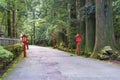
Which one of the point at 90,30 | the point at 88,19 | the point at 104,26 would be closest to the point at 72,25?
the point at 88,19

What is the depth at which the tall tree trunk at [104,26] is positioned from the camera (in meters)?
14.9

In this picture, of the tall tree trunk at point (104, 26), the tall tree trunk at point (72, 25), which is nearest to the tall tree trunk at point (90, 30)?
the tall tree trunk at point (104, 26)

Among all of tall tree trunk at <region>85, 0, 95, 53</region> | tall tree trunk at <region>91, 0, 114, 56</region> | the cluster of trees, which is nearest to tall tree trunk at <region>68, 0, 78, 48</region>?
the cluster of trees

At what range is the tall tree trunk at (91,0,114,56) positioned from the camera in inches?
588

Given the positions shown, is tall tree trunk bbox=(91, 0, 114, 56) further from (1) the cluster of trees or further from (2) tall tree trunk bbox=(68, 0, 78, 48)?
(2) tall tree trunk bbox=(68, 0, 78, 48)

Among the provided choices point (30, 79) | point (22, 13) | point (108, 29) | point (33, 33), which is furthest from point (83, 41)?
point (33, 33)

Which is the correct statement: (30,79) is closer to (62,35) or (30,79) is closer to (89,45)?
(89,45)

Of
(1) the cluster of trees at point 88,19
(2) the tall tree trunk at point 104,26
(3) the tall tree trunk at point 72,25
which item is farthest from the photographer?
(3) the tall tree trunk at point 72,25

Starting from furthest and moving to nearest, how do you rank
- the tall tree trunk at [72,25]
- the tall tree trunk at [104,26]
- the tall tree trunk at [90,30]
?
the tall tree trunk at [72,25] → the tall tree trunk at [90,30] → the tall tree trunk at [104,26]

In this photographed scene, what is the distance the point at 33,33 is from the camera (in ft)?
221

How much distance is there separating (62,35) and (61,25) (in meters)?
4.74

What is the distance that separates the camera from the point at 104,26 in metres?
15.1

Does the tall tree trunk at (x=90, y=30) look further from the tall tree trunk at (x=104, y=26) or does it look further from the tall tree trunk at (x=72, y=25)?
the tall tree trunk at (x=72, y=25)

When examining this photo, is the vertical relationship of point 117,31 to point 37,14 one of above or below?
below
